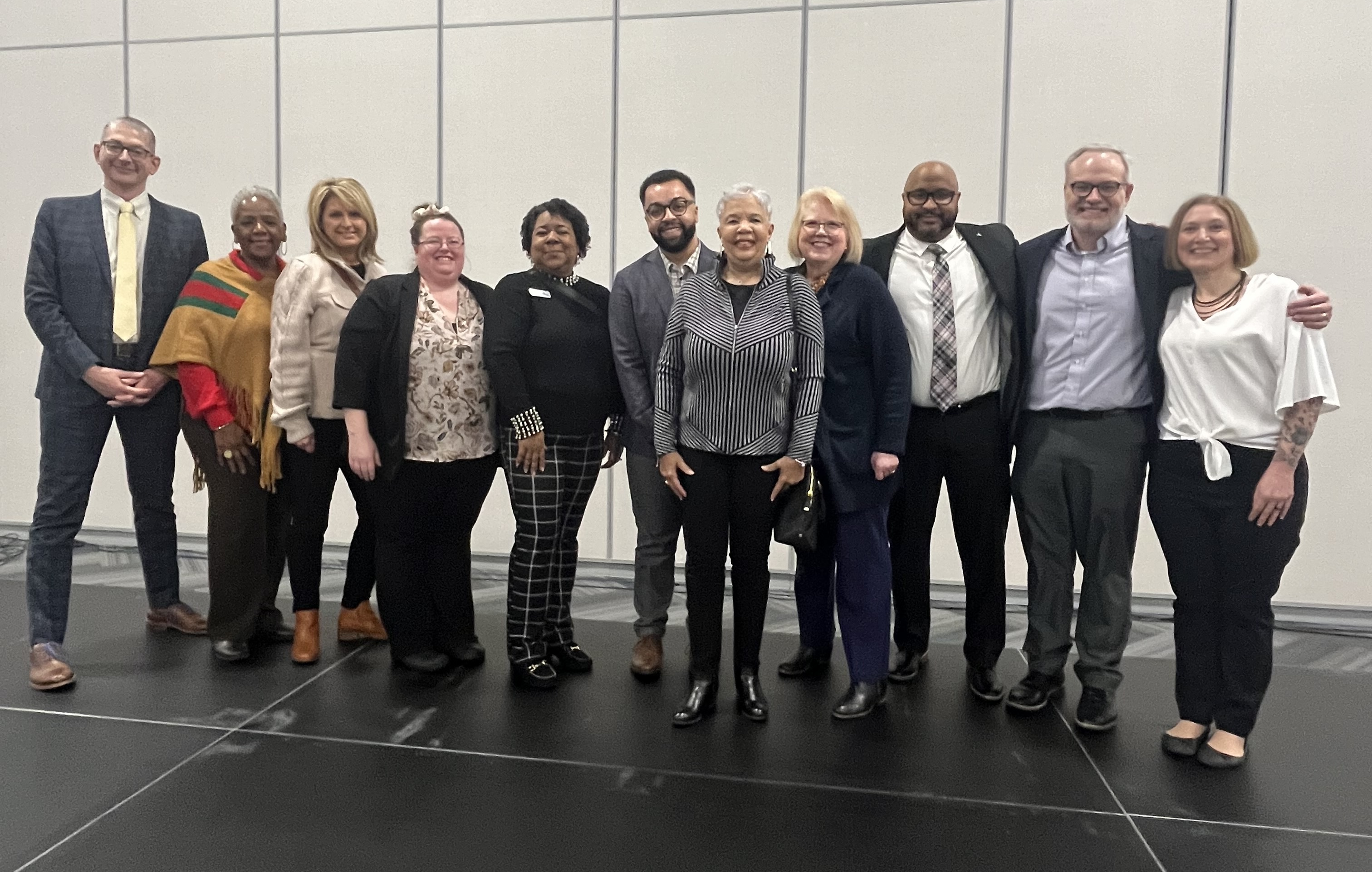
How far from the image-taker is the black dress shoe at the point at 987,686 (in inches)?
119

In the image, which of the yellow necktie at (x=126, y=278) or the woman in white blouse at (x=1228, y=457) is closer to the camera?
the woman in white blouse at (x=1228, y=457)

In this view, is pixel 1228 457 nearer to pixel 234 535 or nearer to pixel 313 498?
pixel 313 498

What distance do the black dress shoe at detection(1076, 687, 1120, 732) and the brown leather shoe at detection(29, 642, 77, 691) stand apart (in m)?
3.24

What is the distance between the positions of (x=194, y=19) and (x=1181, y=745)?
5486mm

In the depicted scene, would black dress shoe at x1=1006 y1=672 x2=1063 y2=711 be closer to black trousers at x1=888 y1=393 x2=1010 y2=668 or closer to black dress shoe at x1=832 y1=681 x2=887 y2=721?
black trousers at x1=888 y1=393 x2=1010 y2=668

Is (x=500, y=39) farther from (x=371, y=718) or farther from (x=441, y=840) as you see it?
(x=441, y=840)

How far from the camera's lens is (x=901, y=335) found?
2.73 m

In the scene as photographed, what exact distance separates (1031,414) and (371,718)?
224 cm

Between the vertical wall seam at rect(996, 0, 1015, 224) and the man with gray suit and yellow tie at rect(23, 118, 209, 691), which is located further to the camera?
the vertical wall seam at rect(996, 0, 1015, 224)

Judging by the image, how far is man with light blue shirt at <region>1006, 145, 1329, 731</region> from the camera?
106 inches

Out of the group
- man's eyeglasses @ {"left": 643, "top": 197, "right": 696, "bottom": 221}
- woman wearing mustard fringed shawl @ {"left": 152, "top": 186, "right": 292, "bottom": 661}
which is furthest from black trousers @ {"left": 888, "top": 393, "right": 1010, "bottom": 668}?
woman wearing mustard fringed shawl @ {"left": 152, "top": 186, "right": 292, "bottom": 661}

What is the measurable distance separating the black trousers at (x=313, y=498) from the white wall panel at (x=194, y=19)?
2.76 m

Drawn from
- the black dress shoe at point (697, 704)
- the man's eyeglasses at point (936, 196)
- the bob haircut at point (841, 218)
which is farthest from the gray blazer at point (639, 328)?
the black dress shoe at point (697, 704)

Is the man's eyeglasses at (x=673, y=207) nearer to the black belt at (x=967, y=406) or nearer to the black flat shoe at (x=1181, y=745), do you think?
the black belt at (x=967, y=406)
